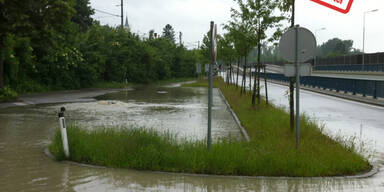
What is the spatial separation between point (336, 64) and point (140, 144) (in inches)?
2935

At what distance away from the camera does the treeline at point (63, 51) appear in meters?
21.9

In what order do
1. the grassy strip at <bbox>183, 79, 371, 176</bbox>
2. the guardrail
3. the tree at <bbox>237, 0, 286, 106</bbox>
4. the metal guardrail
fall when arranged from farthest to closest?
the guardrail, the metal guardrail, the tree at <bbox>237, 0, 286, 106</bbox>, the grassy strip at <bbox>183, 79, 371, 176</bbox>

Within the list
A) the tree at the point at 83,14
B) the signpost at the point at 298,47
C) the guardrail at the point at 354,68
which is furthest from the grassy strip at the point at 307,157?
the tree at the point at 83,14

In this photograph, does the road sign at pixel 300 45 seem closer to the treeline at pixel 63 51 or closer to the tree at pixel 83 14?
the treeline at pixel 63 51

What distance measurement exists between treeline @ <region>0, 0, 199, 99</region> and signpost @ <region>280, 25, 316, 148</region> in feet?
47.3

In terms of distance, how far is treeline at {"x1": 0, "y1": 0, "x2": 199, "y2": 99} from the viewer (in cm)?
2191

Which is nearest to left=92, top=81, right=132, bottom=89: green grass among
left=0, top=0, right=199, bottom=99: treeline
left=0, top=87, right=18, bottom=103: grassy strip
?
left=0, top=0, right=199, bottom=99: treeline

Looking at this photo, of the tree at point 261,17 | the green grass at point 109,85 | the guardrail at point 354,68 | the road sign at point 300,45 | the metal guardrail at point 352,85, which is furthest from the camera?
the guardrail at point 354,68

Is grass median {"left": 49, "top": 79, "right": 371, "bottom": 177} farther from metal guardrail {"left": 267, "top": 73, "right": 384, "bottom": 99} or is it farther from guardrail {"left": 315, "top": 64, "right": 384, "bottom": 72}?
guardrail {"left": 315, "top": 64, "right": 384, "bottom": 72}

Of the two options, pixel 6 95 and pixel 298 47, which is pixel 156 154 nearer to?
pixel 298 47

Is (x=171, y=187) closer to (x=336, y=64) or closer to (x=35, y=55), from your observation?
(x=35, y=55)

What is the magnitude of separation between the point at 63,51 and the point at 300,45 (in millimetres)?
27288

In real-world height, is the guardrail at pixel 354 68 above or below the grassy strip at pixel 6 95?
above

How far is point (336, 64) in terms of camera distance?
77.0 meters
